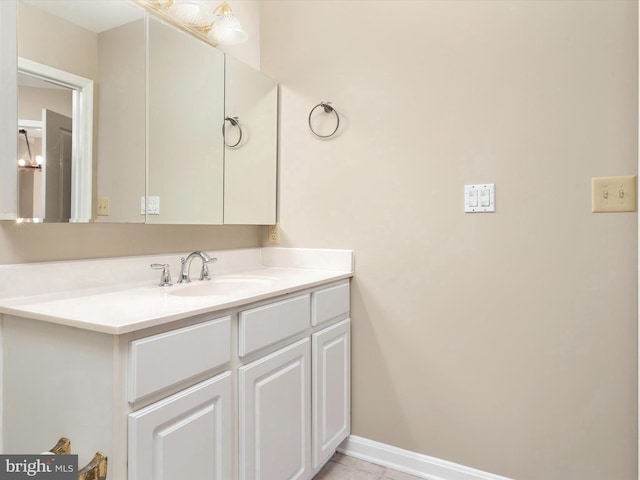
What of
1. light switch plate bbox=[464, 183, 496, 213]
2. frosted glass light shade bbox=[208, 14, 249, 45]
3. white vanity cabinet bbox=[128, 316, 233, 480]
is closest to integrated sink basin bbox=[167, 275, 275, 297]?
white vanity cabinet bbox=[128, 316, 233, 480]

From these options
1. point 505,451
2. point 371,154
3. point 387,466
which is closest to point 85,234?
point 371,154

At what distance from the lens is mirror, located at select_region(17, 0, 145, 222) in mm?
1212

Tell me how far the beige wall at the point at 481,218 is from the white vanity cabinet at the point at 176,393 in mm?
502

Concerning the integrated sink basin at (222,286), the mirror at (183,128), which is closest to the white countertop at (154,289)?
the integrated sink basin at (222,286)

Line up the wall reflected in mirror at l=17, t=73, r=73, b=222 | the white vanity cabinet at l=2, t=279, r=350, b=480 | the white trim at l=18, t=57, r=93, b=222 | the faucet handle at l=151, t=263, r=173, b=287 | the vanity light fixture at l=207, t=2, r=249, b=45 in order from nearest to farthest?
the white vanity cabinet at l=2, t=279, r=350, b=480, the wall reflected in mirror at l=17, t=73, r=73, b=222, the white trim at l=18, t=57, r=93, b=222, the faucet handle at l=151, t=263, r=173, b=287, the vanity light fixture at l=207, t=2, r=249, b=45

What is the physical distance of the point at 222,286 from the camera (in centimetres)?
173

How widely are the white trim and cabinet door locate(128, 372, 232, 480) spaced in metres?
0.72

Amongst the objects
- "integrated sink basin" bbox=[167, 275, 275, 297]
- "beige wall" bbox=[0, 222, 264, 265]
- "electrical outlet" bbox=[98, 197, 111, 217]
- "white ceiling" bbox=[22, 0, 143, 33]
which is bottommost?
"integrated sink basin" bbox=[167, 275, 275, 297]

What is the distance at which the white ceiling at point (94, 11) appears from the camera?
4.14 ft

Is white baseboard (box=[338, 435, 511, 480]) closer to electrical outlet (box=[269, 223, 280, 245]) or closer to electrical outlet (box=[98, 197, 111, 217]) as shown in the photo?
electrical outlet (box=[269, 223, 280, 245])

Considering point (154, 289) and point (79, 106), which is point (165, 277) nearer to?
point (154, 289)

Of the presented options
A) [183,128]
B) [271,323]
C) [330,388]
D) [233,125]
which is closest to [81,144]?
[183,128]

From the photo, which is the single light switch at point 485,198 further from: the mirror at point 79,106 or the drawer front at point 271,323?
the mirror at point 79,106

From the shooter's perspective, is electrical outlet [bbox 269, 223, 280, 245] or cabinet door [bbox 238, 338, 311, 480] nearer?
cabinet door [bbox 238, 338, 311, 480]
